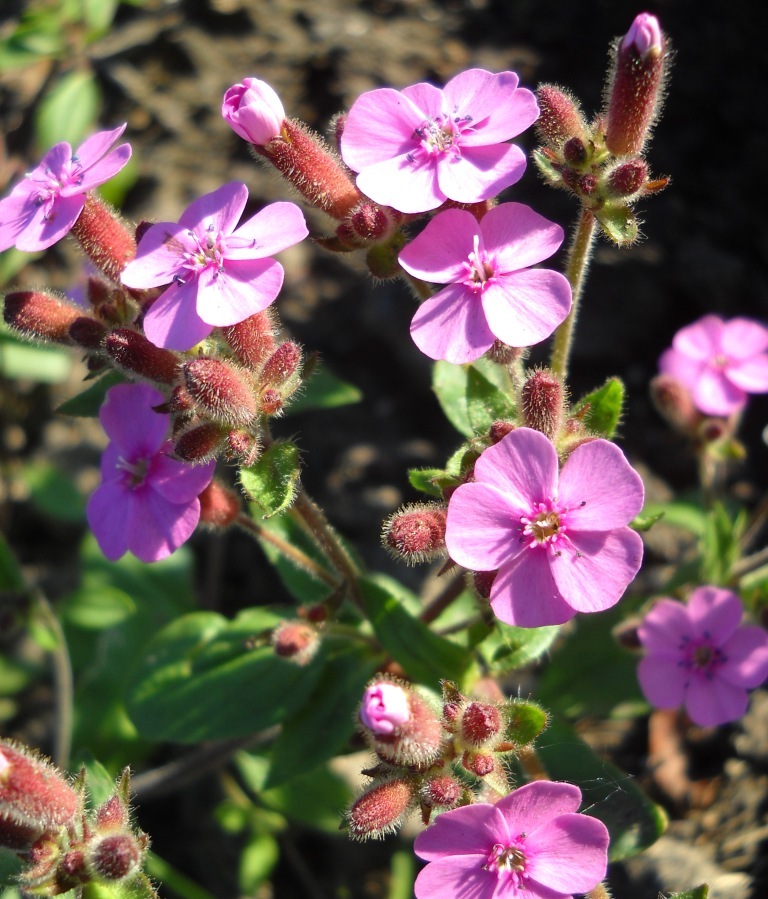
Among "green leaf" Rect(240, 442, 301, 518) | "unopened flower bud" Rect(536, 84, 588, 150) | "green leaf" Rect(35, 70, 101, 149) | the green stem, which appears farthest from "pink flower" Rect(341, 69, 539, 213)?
"green leaf" Rect(35, 70, 101, 149)

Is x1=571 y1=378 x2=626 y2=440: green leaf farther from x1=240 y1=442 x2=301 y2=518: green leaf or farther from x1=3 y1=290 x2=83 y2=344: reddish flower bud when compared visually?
x1=3 y1=290 x2=83 y2=344: reddish flower bud

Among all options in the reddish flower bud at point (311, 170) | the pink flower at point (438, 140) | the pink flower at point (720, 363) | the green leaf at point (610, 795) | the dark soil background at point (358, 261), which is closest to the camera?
the pink flower at point (438, 140)

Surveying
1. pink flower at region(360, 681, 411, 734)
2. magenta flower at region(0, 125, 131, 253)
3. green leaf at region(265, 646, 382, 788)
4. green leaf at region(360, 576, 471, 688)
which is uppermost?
magenta flower at region(0, 125, 131, 253)

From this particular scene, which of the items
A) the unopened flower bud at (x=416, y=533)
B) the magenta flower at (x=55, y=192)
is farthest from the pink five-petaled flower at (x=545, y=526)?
the magenta flower at (x=55, y=192)

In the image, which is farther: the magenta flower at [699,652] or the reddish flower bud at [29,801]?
the magenta flower at [699,652]

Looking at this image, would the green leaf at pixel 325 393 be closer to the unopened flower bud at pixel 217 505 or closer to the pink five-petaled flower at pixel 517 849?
the unopened flower bud at pixel 217 505

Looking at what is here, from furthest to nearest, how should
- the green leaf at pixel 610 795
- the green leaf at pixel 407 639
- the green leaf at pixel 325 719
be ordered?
the green leaf at pixel 325 719 < the green leaf at pixel 407 639 < the green leaf at pixel 610 795

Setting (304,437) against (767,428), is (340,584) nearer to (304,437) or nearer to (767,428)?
(304,437)
